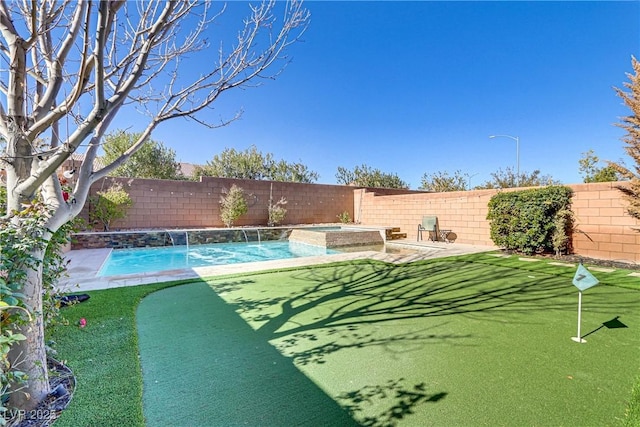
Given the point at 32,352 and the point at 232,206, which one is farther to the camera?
the point at 232,206

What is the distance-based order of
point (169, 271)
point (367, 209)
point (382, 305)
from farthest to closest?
point (367, 209) → point (169, 271) → point (382, 305)

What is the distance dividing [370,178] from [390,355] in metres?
26.8

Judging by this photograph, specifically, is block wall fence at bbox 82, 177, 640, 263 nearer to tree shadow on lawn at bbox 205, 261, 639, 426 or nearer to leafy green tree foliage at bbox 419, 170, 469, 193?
tree shadow on lawn at bbox 205, 261, 639, 426

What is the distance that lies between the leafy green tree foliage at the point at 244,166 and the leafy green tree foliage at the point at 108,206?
1105 cm

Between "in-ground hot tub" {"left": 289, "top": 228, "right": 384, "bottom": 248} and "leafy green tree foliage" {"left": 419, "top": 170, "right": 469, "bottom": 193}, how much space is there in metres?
14.2

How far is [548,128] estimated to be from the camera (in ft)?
56.3

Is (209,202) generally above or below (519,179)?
below

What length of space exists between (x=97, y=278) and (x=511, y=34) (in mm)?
13815

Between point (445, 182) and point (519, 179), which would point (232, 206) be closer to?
point (445, 182)

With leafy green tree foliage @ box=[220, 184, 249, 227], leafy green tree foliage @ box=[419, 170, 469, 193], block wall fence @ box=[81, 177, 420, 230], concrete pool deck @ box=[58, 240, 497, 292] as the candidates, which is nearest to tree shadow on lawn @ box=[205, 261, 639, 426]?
concrete pool deck @ box=[58, 240, 497, 292]

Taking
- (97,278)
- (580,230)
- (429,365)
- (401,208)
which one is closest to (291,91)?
(401,208)

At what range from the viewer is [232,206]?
1497 centimetres

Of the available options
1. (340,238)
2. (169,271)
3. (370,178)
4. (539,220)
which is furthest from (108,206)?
(370,178)

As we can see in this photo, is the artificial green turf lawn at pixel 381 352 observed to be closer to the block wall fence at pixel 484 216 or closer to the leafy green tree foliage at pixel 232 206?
the block wall fence at pixel 484 216
